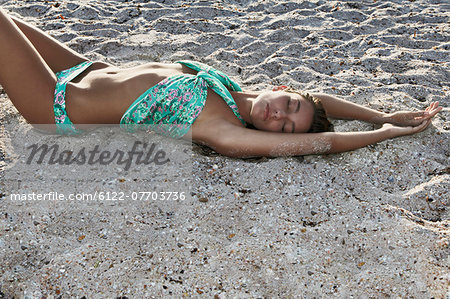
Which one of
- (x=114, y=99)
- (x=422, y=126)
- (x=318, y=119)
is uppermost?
(x=114, y=99)

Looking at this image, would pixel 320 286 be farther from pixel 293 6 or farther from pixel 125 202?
pixel 293 6

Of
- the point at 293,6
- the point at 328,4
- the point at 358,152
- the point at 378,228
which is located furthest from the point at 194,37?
the point at 378,228

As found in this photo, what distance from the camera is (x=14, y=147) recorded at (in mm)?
2520

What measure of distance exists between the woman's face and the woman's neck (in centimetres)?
11

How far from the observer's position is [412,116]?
2.87m

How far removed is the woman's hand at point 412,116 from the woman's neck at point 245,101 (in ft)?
3.43

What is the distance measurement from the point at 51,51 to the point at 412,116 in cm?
275

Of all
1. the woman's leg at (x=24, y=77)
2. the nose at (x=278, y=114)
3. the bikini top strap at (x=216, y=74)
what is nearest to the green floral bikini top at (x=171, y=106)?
the bikini top strap at (x=216, y=74)

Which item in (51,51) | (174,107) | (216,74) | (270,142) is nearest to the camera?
(270,142)

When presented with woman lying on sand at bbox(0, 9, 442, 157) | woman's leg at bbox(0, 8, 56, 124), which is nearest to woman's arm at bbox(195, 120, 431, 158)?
woman lying on sand at bbox(0, 9, 442, 157)

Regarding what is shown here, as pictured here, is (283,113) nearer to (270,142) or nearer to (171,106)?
(270,142)

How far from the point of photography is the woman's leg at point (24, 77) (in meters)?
2.42

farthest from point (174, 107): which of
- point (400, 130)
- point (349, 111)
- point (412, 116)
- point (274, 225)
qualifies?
point (412, 116)

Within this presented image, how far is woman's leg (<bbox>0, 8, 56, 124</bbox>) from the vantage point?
242cm
